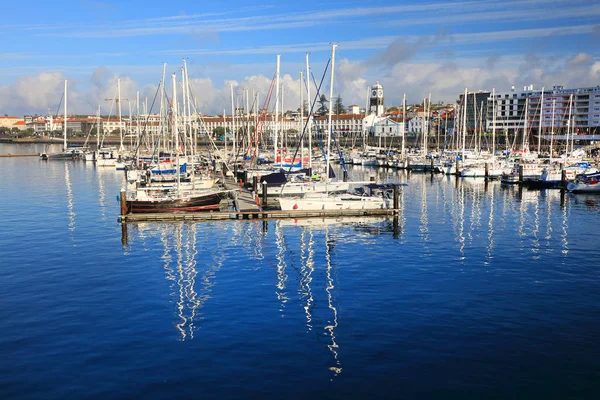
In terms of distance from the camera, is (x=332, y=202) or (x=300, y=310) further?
(x=332, y=202)

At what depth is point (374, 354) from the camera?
54.3 ft

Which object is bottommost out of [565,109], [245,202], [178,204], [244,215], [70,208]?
[70,208]

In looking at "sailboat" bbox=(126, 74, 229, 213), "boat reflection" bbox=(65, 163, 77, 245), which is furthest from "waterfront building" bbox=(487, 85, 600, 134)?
"sailboat" bbox=(126, 74, 229, 213)

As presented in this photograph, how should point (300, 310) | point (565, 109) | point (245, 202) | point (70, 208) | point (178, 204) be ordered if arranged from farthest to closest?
point (565, 109) < point (70, 208) < point (245, 202) < point (178, 204) < point (300, 310)

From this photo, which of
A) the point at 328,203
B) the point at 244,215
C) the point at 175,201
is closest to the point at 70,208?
the point at 175,201

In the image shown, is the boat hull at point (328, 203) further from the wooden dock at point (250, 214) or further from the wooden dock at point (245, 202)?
the wooden dock at point (245, 202)

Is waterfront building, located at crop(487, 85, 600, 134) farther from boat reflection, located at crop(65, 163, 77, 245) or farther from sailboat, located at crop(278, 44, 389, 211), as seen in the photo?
sailboat, located at crop(278, 44, 389, 211)

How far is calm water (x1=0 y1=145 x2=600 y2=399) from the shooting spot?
15031mm

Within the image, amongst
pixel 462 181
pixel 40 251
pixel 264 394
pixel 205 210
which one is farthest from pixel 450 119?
pixel 264 394

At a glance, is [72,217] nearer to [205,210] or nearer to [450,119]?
[205,210]

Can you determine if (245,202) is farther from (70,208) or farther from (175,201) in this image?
(70,208)

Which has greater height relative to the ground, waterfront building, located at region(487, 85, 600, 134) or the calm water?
waterfront building, located at region(487, 85, 600, 134)

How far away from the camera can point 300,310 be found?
20406 mm

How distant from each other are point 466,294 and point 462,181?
1881 inches
